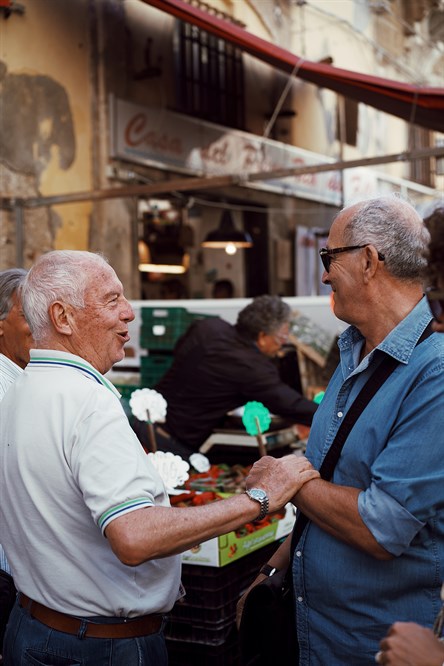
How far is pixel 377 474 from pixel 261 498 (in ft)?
1.12

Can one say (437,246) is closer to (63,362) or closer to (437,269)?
(437,269)

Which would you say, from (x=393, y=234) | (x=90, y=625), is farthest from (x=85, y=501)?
(x=393, y=234)

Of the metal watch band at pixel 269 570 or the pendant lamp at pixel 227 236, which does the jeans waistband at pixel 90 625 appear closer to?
the metal watch band at pixel 269 570

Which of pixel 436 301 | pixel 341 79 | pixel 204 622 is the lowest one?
pixel 204 622

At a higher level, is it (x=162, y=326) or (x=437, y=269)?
(x=437, y=269)

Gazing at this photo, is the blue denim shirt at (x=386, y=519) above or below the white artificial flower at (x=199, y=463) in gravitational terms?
above

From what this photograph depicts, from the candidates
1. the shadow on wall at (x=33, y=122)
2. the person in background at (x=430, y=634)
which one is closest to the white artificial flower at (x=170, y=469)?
the person in background at (x=430, y=634)

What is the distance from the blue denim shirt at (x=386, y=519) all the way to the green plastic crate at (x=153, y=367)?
13.5 feet

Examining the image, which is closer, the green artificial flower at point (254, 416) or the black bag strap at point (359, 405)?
the black bag strap at point (359, 405)

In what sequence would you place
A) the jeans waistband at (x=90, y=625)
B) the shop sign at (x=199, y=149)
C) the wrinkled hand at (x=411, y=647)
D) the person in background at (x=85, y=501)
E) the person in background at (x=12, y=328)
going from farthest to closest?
the shop sign at (x=199, y=149) → the person in background at (x=12, y=328) → the jeans waistband at (x=90, y=625) → the person in background at (x=85, y=501) → the wrinkled hand at (x=411, y=647)

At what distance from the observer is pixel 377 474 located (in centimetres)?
200

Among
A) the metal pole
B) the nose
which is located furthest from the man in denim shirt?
the metal pole

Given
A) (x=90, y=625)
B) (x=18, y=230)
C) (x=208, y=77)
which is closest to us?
(x=90, y=625)

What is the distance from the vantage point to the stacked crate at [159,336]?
629cm
